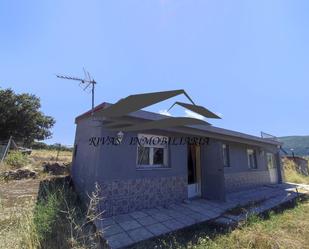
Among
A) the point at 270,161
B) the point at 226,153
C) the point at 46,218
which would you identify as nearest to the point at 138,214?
the point at 46,218

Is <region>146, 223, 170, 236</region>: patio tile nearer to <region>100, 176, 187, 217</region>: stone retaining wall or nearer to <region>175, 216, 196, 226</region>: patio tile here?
<region>175, 216, 196, 226</region>: patio tile

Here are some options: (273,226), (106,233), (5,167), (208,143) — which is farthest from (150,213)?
(5,167)

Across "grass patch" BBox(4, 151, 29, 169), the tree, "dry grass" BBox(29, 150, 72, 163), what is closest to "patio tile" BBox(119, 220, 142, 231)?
"grass patch" BBox(4, 151, 29, 169)

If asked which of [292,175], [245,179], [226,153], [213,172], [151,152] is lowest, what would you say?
[245,179]

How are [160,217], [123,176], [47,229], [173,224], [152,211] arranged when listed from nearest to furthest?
[47,229]
[173,224]
[160,217]
[123,176]
[152,211]

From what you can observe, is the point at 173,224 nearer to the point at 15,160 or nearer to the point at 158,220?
the point at 158,220

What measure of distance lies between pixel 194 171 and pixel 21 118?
27482 mm

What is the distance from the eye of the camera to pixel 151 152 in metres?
8.41

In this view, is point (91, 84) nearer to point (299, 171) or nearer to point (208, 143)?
point (208, 143)

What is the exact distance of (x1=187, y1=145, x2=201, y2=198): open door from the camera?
10.0 metres

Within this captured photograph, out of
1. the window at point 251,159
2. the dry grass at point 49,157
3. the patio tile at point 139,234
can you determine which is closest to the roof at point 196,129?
the window at point 251,159

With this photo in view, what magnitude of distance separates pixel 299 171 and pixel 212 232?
2219 cm

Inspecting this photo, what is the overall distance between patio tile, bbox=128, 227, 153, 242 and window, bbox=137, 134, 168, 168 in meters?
2.53

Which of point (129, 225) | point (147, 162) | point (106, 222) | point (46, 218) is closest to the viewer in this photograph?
point (46, 218)
